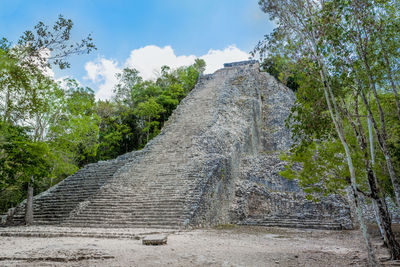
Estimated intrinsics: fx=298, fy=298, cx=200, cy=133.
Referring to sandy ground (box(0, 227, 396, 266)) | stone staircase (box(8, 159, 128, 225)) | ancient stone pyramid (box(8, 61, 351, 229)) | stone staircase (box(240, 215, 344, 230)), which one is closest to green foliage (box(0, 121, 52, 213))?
stone staircase (box(8, 159, 128, 225))

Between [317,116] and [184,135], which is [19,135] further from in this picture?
[317,116]

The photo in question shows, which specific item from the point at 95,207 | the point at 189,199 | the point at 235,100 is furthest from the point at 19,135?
the point at 235,100

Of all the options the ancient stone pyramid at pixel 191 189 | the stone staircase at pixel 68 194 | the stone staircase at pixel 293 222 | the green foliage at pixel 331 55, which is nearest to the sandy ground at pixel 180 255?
the green foliage at pixel 331 55

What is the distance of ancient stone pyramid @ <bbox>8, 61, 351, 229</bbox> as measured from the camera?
10844mm

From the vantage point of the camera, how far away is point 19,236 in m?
8.45

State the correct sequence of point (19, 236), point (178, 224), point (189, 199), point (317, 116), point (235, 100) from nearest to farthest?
point (317, 116) < point (19, 236) < point (178, 224) < point (189, 199) < point (235, 100)

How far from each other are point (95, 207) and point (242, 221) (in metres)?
6.03

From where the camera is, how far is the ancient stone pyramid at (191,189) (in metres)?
10.8

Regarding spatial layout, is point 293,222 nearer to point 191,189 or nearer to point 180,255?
point 191,189

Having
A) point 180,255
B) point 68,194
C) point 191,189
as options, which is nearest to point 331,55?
point 180,255

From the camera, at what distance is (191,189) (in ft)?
37.6

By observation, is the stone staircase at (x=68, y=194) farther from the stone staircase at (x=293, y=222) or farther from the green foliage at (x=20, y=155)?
the stone staircase at (x=293, y=222)

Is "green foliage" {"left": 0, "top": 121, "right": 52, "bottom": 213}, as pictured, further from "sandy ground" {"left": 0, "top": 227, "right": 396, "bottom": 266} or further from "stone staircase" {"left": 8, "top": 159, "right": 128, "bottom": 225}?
"sandy ground" {"left": 0, "top": 227, "right": 396, "bottom": 266}

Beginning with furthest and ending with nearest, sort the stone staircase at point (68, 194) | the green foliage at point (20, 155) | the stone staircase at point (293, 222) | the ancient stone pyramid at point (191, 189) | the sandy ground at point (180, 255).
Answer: the stone staircase at point (68, 194), the stone staircase at point (293, 222), the ancient stone pyramid at point (191, 189), the green foliage at point (20, 155), the sandy ground at point (180, 255)
